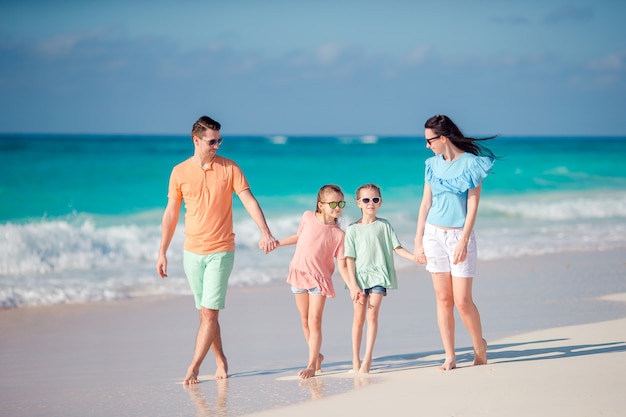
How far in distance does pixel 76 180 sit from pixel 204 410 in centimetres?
2451

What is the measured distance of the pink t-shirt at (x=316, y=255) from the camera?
18.2 ft

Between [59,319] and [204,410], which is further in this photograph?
[59,319]

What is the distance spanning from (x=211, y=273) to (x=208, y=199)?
0.46 meters

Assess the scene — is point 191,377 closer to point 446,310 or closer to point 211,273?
point 211,273

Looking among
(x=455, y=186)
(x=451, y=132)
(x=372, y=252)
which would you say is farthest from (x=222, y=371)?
(x=451, y=132)

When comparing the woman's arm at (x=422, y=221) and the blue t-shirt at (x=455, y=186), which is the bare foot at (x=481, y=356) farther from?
the blue t-shirt at (x=455, y=186)

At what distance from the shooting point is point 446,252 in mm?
5445

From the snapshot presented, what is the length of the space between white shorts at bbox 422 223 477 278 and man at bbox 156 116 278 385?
0.98 meters

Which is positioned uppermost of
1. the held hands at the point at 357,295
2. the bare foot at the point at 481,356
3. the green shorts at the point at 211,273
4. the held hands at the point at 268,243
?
the held hands at the point at 268,243

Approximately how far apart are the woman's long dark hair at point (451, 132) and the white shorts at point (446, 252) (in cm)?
53

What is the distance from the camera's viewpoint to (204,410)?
4.85 metres

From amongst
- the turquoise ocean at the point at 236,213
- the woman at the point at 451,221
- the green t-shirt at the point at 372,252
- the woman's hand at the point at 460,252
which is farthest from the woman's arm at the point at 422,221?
the turquoise ocean at the point at 236,213

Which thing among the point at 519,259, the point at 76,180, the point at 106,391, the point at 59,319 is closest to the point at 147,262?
the point at 59,319

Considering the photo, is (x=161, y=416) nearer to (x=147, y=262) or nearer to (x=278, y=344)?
(x=278, y=344)
